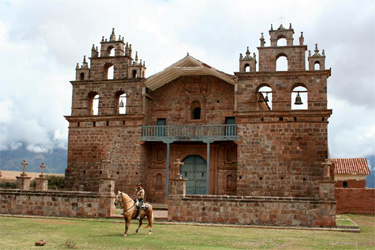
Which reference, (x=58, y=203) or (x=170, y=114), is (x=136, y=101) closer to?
(x=170, y=114)

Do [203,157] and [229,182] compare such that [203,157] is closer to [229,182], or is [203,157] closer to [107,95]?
[229,182]

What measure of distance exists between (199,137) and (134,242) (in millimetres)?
13837

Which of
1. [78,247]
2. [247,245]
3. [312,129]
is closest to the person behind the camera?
[78,247]

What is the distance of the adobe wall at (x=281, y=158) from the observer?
2520 cm

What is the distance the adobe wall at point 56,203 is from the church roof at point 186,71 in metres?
9.57

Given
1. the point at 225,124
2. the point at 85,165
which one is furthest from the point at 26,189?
the point at 225,124

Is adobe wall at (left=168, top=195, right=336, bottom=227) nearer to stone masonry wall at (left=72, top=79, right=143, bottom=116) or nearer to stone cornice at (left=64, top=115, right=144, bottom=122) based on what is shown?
stone cornice at (left=64, top=115, right=144, bottom=122)

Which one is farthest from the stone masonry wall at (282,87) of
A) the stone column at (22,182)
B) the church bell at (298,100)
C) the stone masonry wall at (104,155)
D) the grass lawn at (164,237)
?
the stone column at (22,182)

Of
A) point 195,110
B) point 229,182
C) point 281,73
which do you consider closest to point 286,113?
point 281,73

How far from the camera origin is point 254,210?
19.7 metres

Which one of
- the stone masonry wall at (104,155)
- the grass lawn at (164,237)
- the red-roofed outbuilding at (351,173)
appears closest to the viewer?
the grass lawn at (164,237)

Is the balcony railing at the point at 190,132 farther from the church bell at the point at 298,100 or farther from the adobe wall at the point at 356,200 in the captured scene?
the adobe wall at the point at 356,200

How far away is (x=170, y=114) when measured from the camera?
97.2 feet

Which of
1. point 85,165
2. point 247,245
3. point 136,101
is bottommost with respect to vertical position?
point 247,245
